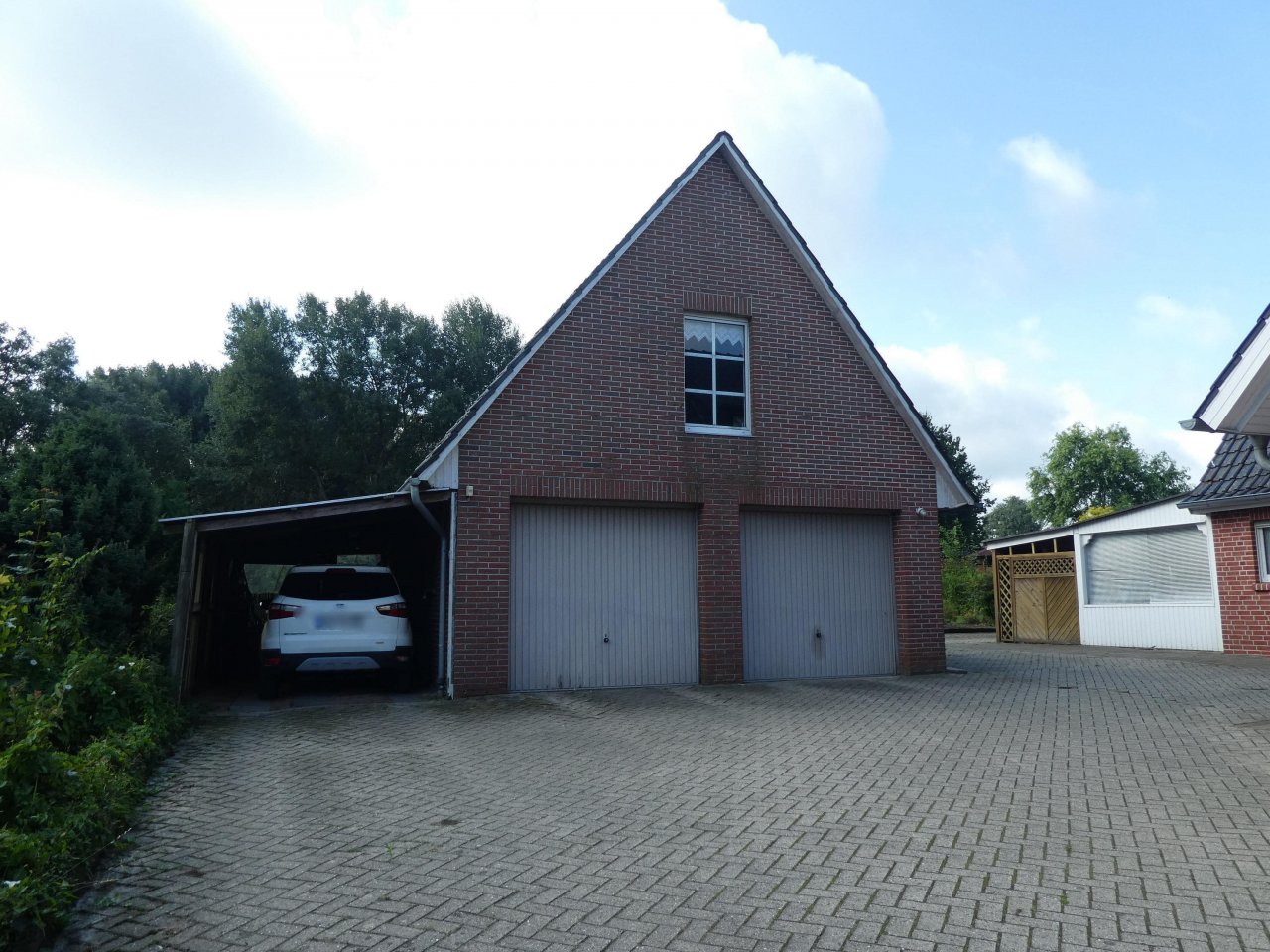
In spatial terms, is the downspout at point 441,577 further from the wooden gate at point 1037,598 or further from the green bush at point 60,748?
the wooden gate at point 1037,598

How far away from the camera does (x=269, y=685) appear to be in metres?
10.6

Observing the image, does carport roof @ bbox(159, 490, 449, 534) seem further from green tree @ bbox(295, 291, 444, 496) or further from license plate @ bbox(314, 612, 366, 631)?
green tree @ bbox(295, 291, 444, 496)

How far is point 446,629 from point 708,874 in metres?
7.12

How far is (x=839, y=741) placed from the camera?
7746 millimetres

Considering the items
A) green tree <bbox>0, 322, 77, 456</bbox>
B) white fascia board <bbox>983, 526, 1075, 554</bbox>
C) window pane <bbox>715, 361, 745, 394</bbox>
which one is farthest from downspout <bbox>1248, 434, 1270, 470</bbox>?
green tree <bbox>0, 322, 77, 456</bbox>

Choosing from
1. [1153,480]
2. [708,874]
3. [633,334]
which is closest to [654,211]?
[633,334]

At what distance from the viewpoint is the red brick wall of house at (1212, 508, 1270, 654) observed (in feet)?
51.2

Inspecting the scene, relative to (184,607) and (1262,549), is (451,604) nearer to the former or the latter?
(184,607)

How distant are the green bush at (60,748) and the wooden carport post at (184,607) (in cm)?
79

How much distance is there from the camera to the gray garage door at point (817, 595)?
12125 millimetres

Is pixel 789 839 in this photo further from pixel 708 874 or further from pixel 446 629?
pixel 446 629

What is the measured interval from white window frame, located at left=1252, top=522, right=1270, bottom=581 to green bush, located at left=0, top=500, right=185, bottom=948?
16895 millimetres

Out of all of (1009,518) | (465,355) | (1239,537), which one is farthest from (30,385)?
(1009,518)

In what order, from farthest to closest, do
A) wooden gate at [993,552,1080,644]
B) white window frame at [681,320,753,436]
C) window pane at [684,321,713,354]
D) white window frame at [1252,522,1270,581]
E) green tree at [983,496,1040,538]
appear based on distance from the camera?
1. green tree at [983,496,1040,538]
2. wooden gate at [993,552,1080,644]
3. white window frame at [1252,522,1270,581]
4. window pane at [684,321,713,354]
5. white window frame at [681,320,753,436]
